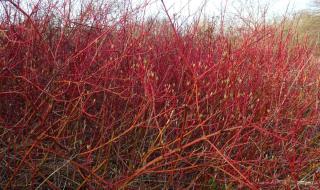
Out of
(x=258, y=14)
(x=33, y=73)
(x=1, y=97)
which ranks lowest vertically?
(x=1, y=97)

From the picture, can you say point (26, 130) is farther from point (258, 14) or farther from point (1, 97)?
point (258, 14)

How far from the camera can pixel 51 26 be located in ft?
8.48

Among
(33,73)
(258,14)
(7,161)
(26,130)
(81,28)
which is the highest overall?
(258,14)

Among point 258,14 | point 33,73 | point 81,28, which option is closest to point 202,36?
point 258,14

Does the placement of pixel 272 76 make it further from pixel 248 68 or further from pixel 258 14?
pixel 258 14

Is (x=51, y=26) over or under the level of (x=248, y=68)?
over

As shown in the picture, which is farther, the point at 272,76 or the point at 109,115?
the point at 272,76

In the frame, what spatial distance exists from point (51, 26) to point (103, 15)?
0.38 metres

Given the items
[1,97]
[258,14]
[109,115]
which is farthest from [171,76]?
[258,14]

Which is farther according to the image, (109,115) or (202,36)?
(202,36)

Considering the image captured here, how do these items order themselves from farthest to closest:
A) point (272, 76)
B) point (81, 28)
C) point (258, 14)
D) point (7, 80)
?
point (258, 14) → point (272, 76) → point (81, 28) → point (7, 80)

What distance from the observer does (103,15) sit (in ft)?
8.60

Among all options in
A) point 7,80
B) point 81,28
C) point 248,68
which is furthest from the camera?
point 248,68

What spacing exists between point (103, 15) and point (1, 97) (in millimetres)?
946
